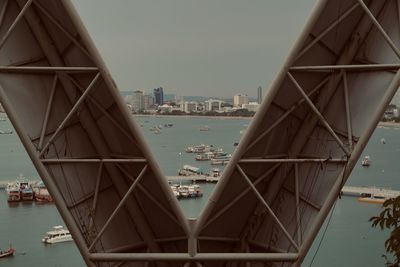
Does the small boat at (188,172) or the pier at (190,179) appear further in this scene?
the small boat at (188,172)

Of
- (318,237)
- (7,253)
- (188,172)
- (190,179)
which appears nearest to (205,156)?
(188,172)

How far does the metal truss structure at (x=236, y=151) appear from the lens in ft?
24.9

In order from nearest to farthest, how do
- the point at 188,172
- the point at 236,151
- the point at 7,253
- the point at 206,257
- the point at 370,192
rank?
the point at 236,151, the point at 206,257, the point at 7,253, the point at 370,192, the point at 188,172

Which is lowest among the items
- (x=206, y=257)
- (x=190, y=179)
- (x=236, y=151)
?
(x=190, y=179)

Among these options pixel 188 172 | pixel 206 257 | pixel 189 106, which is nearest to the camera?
pixel 206 257

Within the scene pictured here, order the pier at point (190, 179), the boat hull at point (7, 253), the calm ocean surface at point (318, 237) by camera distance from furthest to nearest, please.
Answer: the pier at point (190, 179) < the boat hull at point (7, 253) < the calm ocean surface at point (318, 237)

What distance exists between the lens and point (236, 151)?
779cm

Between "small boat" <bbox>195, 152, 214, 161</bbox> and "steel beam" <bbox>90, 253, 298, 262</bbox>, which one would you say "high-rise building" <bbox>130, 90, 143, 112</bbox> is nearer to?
"small boat" <bbox>195, 152, 214, 161</bbox>

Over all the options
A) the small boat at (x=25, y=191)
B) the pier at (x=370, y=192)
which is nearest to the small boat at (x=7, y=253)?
the small boat at (x=25, y=191)

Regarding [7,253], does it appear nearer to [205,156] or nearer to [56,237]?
[56,237]

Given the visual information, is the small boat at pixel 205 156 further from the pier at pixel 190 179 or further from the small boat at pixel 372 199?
the small boat at pixel 372 199

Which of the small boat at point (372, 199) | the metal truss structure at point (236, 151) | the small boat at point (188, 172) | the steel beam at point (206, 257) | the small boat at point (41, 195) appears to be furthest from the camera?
the small boat at point (188, 172)

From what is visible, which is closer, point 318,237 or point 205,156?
point 318,237

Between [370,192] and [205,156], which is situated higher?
[370,192]
